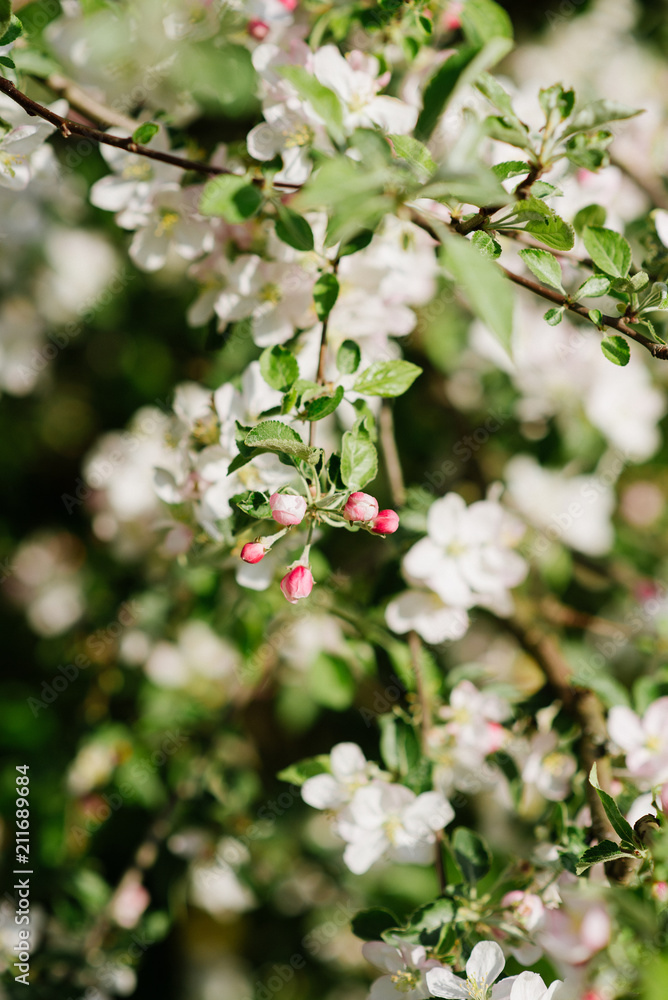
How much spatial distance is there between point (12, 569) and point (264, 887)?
3.73 ft

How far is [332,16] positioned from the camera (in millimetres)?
1134

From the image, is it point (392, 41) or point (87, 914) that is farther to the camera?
point (87, 914)

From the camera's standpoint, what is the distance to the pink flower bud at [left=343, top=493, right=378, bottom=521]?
872 millimetres

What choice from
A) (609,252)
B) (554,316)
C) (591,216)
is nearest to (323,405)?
(554,316)

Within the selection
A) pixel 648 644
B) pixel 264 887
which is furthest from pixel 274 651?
pixel 648 644

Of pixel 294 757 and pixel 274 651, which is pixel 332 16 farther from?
pixel 294 757

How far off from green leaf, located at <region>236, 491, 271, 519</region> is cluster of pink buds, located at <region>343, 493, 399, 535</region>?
96 millimetres

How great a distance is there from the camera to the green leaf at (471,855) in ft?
3.67

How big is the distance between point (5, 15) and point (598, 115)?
0.74 meters

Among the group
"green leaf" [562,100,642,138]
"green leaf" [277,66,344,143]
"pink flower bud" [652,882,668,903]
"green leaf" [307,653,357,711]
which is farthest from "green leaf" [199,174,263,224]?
"pink flower bud" [652,882,668,903]

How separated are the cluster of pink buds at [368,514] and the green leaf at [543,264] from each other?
0.36 m

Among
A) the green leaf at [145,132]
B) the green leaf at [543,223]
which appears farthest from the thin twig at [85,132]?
the green leaf at [543,223]

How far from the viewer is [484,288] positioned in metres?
0.58

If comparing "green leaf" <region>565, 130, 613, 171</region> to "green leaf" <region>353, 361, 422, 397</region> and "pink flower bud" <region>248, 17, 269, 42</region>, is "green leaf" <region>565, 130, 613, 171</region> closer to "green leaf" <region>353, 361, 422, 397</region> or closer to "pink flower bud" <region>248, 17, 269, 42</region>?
"green leaf" <region>353, 361, 422, 397</region>
